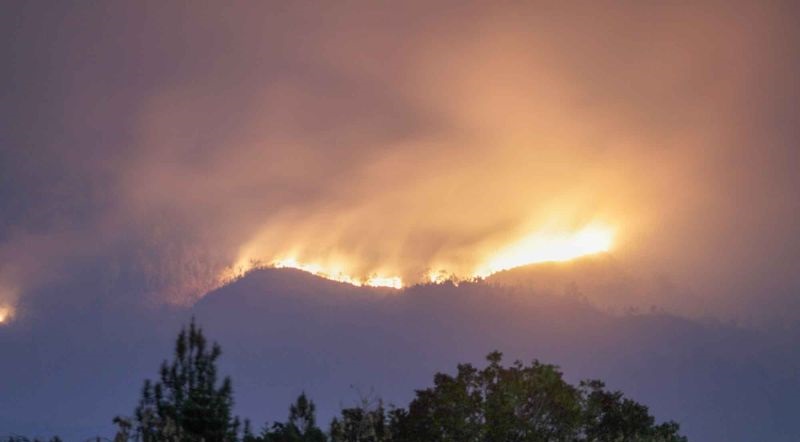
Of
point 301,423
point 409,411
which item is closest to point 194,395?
point 301,423

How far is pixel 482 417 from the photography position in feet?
110

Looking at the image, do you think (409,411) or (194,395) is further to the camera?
(409,411)

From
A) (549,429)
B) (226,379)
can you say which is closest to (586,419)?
(549,429)

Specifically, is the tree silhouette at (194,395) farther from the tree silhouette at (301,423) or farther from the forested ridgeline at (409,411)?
the tree silhouette at (301,423)

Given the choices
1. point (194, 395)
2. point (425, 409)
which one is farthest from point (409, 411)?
point (194, 395)

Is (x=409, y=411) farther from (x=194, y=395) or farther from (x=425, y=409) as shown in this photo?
(x=194, y=395)

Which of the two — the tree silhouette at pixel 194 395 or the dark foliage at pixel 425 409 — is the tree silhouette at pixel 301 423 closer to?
the dark foliage at pixel 425 409

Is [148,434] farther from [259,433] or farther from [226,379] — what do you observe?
[259,433]

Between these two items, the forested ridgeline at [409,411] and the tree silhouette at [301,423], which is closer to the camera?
the forested ridgeline at [409,411]

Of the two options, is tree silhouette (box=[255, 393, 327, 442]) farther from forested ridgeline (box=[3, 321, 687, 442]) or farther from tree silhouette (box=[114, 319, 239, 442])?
tree silhouette (box=[114, 319, 239, 442])

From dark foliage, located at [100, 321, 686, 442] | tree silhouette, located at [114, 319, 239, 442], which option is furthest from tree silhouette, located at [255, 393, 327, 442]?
tree silhouette, located at [114, 319, 239, 442]

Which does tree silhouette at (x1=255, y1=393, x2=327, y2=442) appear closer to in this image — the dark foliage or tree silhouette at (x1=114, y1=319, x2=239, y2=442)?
the dark foliage

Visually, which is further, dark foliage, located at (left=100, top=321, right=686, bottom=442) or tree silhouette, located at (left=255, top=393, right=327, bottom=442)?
tree silhouette, located at (left=255, top=393, right=327, bottom=442)

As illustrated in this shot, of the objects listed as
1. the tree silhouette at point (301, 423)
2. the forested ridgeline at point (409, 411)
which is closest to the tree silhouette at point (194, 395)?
the forested ridgeline at point (409, 411)
